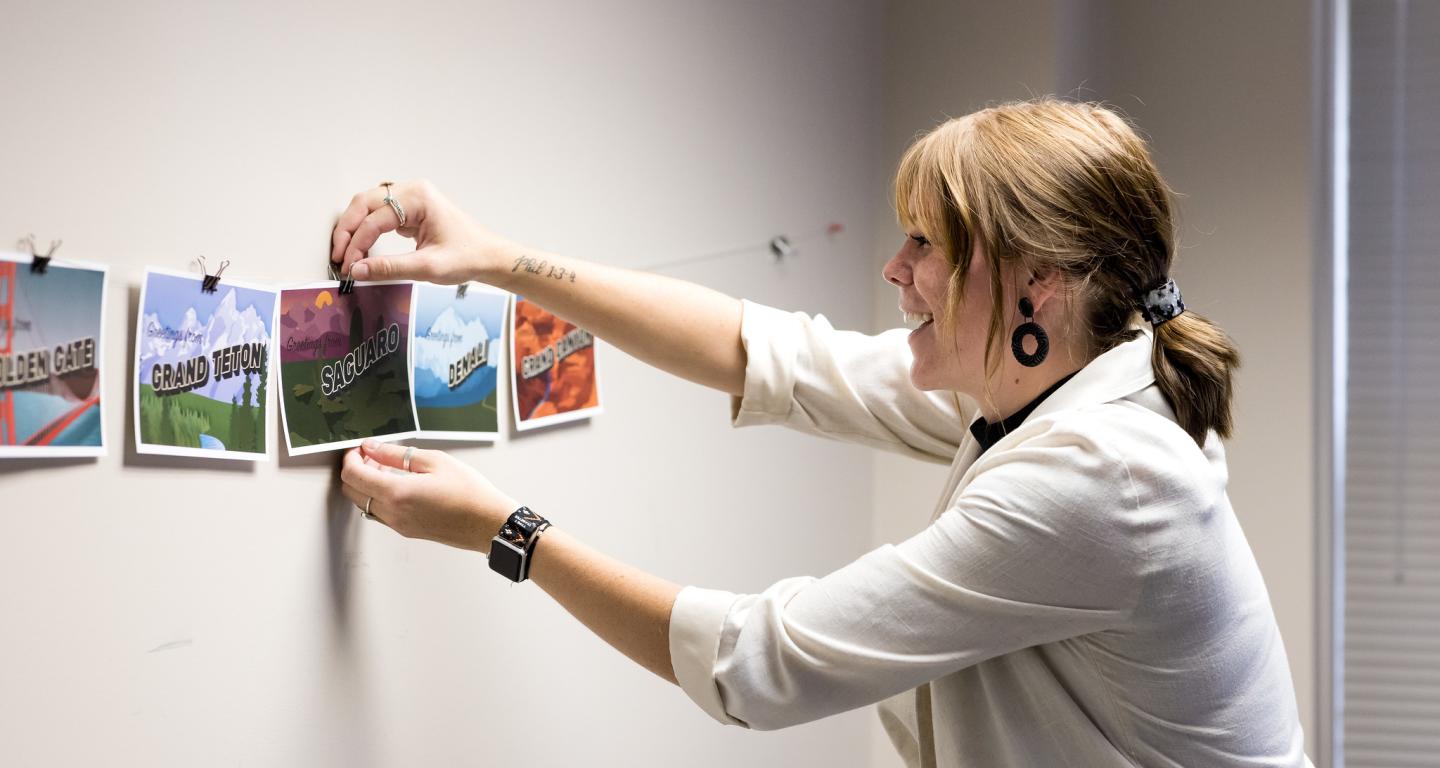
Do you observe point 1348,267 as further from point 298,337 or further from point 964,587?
point 298,337

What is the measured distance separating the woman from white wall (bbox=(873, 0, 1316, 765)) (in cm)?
82

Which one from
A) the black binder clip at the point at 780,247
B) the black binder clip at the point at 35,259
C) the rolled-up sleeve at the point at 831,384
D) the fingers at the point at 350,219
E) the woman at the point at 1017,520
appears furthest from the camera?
the black binder clip at the point at 780,247

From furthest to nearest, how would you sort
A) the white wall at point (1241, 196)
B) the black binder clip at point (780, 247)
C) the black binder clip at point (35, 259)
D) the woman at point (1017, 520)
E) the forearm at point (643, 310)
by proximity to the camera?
1. the white wall at point (1241, 196)
2. the black binder clip at point (780, 247)
3. the forearm at point (643, 310)
4. the woman at point (1017, 520)
5. the black binder clip at point (35, 259)

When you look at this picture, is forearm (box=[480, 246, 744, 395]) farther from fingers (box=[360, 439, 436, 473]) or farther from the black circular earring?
the black circular earring

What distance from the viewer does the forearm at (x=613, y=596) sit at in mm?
909

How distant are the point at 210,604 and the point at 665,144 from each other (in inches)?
29.4

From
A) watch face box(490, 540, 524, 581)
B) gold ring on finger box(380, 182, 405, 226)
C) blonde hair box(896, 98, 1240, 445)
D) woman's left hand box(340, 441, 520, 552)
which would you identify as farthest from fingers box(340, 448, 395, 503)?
blonde hair box(896, 98, 1240, 445)

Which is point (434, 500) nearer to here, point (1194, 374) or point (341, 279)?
point (341, 279)

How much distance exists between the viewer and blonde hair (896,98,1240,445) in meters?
0.94

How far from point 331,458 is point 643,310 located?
1.08 ft

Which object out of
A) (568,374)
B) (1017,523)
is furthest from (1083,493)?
(568,374)

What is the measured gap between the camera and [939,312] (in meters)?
1.01

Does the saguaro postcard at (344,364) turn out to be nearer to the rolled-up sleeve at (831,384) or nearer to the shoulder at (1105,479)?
the rolled-up sleeve at (831,384)

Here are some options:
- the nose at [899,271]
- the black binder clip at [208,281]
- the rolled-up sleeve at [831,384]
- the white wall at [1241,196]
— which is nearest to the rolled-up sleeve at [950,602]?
the nose at [899,271]
